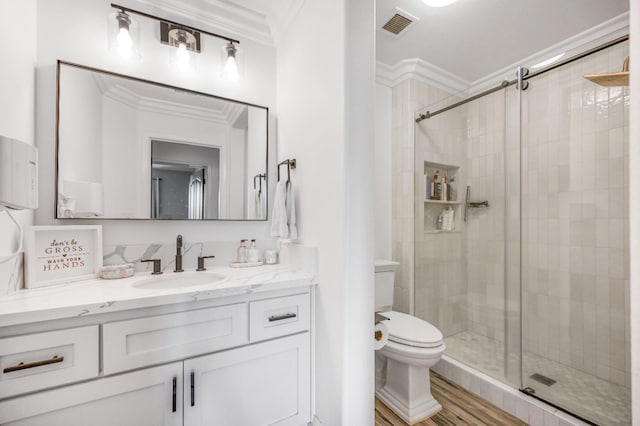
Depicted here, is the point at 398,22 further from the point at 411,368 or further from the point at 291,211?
the point at 411,368

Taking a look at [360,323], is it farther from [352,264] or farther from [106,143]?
[106,143]

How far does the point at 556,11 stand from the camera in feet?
5.96

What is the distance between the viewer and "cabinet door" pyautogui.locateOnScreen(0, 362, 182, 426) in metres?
0.90

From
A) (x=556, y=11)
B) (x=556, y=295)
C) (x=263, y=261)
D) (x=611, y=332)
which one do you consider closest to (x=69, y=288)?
(x=263, y=261)

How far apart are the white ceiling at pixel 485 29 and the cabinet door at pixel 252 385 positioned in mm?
2103

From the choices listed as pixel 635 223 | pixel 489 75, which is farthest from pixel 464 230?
pixel 635 223

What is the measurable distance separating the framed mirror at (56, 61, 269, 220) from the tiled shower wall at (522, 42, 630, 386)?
79.4 inches

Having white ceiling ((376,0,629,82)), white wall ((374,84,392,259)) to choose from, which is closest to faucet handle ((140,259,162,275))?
white wall ((374,84,392,259))

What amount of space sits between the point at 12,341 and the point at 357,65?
1.63 meters

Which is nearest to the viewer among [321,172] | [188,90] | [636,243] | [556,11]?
[636,243]

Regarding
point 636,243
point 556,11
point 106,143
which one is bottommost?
point 636,243

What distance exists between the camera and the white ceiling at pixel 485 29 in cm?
176

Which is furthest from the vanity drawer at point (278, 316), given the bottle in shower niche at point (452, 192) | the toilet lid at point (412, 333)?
the bottle in shower niche at point (452, 192)

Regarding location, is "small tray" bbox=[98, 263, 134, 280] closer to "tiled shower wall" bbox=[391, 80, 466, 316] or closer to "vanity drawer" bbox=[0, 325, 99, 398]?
"vanity drawer" bbox=[0, 325, 99, 398]
